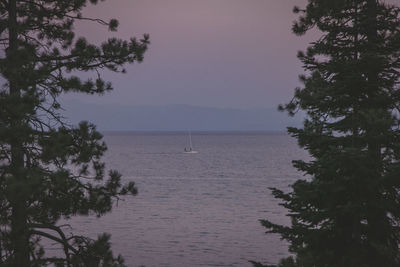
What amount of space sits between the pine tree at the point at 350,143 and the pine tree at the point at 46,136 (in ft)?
13.0

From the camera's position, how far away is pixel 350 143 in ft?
32.8

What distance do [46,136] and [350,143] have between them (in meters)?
6.15

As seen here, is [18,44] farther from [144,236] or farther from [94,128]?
[144,236]

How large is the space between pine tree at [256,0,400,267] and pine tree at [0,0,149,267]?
3.97 m

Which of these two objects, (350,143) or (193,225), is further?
(193,225)

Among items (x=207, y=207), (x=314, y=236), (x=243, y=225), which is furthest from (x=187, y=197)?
(x=314, y=236)

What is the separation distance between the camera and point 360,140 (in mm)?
9742

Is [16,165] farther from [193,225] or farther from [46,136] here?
[193,225]

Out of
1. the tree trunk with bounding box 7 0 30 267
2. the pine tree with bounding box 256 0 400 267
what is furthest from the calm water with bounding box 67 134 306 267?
the tree trunk with bounding box 7 0 30 267

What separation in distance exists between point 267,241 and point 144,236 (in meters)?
9.73

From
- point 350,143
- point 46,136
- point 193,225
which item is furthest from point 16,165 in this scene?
point 193,225

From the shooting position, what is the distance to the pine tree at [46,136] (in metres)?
7.73

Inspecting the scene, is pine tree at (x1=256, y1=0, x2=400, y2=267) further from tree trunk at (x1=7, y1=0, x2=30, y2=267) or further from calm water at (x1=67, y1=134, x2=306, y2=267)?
calm water at (x1=67, y1=134, x2=306, y2=267)

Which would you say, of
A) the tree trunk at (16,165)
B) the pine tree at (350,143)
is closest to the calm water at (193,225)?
the pine tree at (350,143)
